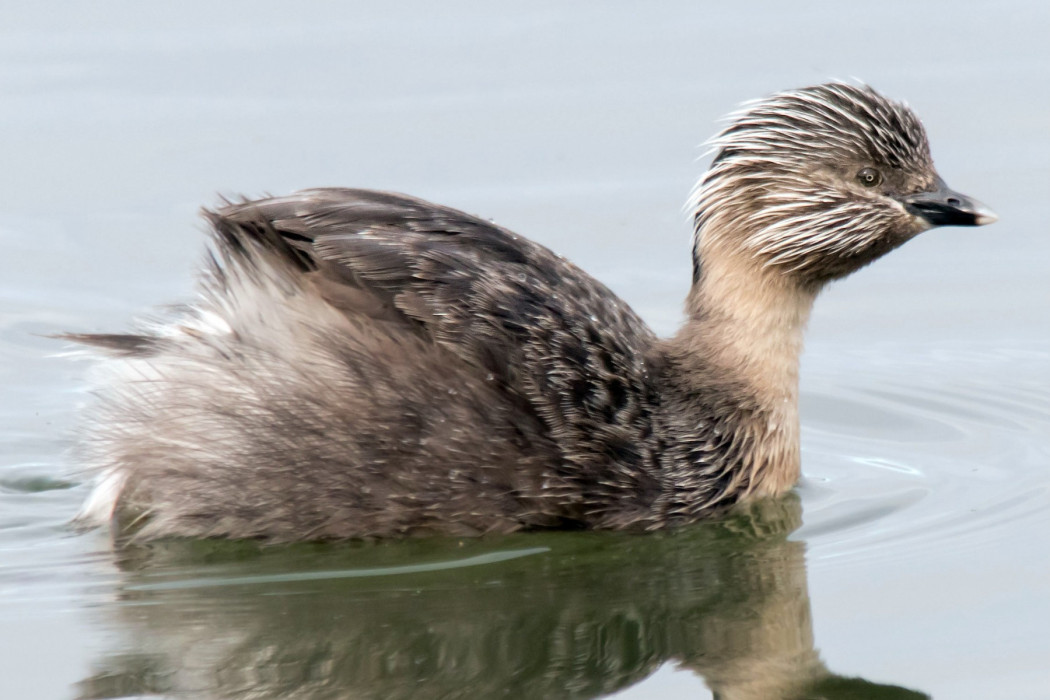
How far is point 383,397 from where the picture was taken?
7.50 m

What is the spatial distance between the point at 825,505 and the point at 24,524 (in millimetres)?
3460

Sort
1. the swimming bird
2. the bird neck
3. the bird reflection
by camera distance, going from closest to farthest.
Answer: the bird reflection < the swimming bird < the bird neck

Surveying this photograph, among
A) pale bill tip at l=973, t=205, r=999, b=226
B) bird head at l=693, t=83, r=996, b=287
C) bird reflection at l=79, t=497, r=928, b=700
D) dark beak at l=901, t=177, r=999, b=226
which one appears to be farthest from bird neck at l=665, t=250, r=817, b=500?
pale bill tip at l=973, t=205, r=999, b=226

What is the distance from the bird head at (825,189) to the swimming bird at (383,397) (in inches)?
30.1

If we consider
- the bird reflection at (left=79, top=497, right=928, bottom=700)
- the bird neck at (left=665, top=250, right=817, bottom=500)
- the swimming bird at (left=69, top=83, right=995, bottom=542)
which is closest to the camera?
the bird reflection at (left=79, top=497, right=928, bottom=700)

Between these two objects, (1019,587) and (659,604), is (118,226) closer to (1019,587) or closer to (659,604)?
(659,604)

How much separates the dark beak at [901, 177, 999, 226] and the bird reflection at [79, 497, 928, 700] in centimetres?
157

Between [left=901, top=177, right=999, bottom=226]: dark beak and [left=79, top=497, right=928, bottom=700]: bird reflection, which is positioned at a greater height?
[left=901, top=177, right=999, bottom=226]: dark beak

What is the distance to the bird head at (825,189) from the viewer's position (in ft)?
27.5

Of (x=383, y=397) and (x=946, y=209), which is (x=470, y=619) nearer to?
(x=383, y=397)

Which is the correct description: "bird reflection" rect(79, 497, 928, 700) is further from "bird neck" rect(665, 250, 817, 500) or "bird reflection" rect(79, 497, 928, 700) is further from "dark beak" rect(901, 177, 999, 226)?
"dark beak" rect(901, 177, 999, 226)

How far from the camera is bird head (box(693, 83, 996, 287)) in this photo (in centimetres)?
837

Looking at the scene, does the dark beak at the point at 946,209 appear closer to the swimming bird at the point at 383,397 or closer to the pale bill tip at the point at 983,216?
the pale bill tip at the point at 983,216

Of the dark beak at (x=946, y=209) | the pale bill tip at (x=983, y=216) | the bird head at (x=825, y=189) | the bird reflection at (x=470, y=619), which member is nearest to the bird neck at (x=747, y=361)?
the bird head at (x=825, y=189)
